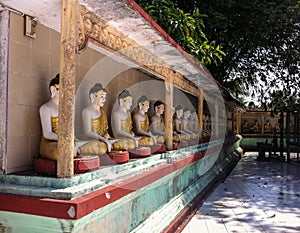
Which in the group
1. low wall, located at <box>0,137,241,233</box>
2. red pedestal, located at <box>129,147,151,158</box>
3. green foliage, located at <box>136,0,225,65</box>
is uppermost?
green foliage, located at <box>136,0,225,65</box>


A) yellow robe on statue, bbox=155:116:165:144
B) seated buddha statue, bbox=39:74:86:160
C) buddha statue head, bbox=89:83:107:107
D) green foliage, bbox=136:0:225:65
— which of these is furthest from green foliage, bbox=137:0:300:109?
seated buddha statue, bbox=39:74:86:160

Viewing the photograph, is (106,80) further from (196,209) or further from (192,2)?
(192,2)

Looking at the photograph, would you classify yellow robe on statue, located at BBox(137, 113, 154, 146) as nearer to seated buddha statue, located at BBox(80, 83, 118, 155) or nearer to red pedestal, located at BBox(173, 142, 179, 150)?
red pedestal, located at BBox(173, 142, 179, 150)

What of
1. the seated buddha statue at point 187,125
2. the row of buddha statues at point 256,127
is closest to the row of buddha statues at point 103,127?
the seated buddha statue at point 187,125

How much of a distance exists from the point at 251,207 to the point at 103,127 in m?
3.83

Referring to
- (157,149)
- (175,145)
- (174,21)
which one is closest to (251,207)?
(175,145)

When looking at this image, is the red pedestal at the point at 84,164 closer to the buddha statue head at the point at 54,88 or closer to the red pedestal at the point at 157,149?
the buddha statue head at the point at 54,88

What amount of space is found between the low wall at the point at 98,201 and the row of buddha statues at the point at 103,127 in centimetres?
28

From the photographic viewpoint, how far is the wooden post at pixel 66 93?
8.73 ft

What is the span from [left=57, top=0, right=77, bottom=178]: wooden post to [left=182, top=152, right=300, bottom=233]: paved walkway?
2.85 metres

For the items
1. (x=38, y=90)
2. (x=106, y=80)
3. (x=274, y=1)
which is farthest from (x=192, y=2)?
(x=38, y=90)

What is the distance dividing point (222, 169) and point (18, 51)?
781cm

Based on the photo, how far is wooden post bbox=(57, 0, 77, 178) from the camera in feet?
8.73

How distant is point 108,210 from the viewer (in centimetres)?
296
